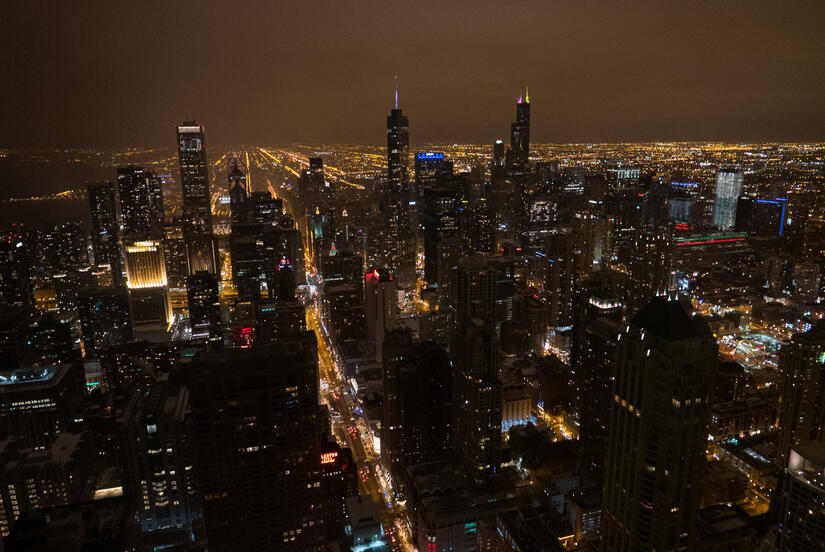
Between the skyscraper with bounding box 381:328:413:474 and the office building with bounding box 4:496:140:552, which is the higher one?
the office building with bounding box 4:496:140:552

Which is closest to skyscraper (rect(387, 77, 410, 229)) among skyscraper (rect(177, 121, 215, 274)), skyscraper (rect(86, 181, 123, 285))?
skyscraper (rect(177, 121, 215, 274))

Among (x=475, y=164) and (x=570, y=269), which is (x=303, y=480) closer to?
(x=570, y=269)

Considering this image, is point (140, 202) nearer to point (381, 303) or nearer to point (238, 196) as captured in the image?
point (238, 196)

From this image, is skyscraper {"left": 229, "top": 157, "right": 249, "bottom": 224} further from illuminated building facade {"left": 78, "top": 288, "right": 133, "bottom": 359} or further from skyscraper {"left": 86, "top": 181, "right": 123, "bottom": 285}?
illuminated building facade {"left": 78, "top": 288, "right": 133, "bottom": 359}

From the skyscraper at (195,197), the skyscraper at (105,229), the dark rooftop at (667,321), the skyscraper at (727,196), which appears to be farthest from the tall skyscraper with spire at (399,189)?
the dark rooftop at (667,321)

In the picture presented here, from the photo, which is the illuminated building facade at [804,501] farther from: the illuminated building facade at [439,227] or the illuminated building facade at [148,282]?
the illuminated building facade at [148,282]

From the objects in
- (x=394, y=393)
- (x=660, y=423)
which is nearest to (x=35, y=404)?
(x=394, y=393)
